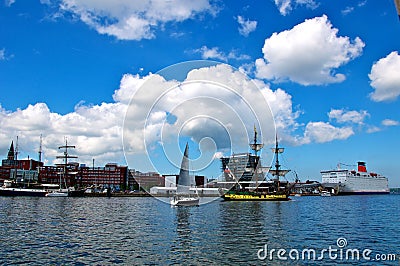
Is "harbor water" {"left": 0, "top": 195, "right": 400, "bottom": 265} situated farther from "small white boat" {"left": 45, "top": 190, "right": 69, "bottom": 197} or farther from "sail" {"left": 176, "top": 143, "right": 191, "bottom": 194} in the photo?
"small white boat" {"left": 45, "top": 190, "right": 69, "bottom": 197}

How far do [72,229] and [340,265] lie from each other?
98.5ft

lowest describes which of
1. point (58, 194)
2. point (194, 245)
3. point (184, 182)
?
point (58, 194)

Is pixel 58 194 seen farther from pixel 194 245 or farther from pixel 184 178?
pixel 194 245

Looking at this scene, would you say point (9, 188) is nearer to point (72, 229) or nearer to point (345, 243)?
point (72, 229)

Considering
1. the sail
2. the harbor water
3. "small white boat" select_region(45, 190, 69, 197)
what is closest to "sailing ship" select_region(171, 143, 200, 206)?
the sail

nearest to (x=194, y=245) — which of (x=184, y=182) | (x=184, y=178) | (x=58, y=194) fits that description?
(x=184, y=178)

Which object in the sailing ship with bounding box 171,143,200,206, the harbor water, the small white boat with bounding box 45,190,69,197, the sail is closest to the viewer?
the harbor water

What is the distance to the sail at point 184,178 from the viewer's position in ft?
291

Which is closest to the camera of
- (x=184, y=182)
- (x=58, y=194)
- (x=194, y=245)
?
(x=194, y=245)

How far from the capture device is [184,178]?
297 feet

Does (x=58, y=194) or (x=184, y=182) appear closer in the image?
(x=184, y=182)

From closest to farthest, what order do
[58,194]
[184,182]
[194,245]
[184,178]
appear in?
[194,245] < [184,178] < [184,182] < [58,194]

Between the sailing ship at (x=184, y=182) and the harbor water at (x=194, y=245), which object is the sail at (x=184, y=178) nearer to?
the sailing ship at (x=184, y=182)

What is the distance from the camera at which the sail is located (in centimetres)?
8862
